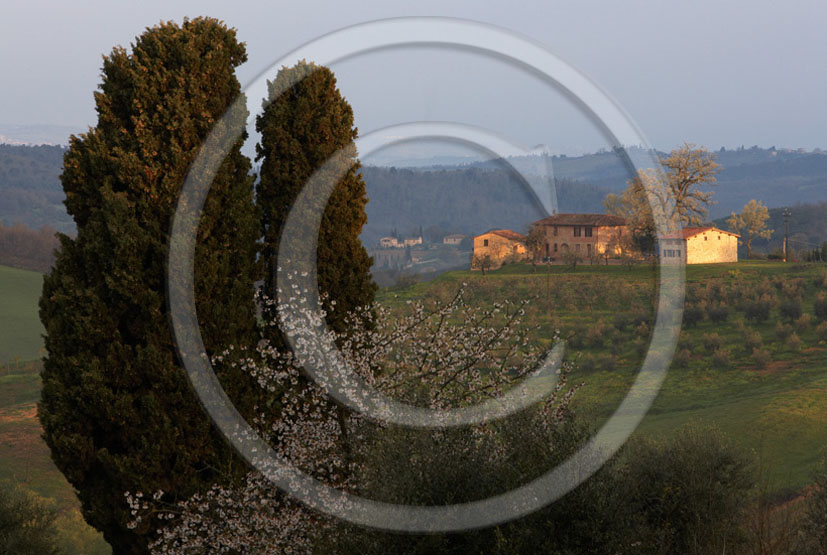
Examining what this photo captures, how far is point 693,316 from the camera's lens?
44312 millimetres

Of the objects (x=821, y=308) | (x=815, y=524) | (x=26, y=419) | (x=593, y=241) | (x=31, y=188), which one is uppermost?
(x=31, y=188)

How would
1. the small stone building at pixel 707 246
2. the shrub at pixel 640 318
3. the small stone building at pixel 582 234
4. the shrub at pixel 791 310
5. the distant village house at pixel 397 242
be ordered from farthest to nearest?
the small stone building at pixel 582 234, the small stone building at pixel 707 246, the shrub at pixel 791 310, the shrub at pixel 640 318, the distant village house at pixel 397 242

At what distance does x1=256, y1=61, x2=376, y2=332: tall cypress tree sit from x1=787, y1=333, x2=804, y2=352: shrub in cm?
3403

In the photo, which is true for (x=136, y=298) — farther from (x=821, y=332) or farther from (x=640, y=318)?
(x=821, y=332)

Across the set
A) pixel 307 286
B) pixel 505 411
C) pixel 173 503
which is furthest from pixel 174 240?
pixel 505 411

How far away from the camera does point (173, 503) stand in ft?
30.0

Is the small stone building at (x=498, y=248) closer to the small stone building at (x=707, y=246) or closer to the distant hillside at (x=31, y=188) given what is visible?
the small stone building at (x=707, y=246)

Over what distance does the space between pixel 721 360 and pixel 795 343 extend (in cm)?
438

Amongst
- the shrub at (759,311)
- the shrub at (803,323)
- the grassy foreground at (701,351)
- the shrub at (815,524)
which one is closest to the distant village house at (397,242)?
the grassy foreground at (701,351)

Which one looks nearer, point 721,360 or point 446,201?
point 446,201

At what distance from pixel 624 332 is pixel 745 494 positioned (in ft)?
103

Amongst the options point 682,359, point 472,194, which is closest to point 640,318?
point 682,359

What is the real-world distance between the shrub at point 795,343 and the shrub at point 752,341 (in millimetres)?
1360

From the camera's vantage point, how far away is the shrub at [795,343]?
124 ft
